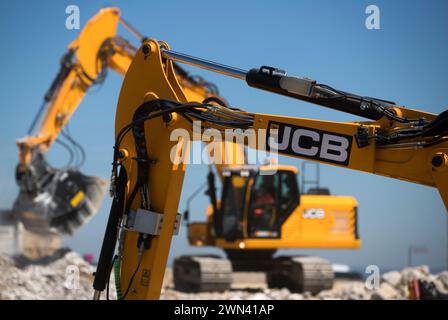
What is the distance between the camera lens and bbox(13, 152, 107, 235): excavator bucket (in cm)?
1464

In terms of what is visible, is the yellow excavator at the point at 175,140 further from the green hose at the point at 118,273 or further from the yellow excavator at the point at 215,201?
the yellow excavator at the point at 215,201

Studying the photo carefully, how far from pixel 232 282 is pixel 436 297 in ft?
15.6

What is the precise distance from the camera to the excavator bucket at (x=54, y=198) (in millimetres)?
14641

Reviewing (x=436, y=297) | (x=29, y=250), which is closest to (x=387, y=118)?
(x=436, y=297)

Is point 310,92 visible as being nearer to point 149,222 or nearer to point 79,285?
point 149,222

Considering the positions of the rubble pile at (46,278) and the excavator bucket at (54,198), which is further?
the excavator bucket at (54,198)

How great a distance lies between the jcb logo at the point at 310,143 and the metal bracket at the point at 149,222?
43.1 inches

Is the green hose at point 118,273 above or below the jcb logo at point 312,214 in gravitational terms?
below

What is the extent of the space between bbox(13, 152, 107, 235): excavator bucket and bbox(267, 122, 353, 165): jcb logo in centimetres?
976

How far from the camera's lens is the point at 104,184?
599 inches

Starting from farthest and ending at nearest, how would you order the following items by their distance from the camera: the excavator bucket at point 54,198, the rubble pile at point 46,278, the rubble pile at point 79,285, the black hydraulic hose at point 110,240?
the excavator bucket at point 54,198 → the rubble pile at point 79,285 → the rubble pile at point 46,278 → the black hydraulic hose at point 110,240

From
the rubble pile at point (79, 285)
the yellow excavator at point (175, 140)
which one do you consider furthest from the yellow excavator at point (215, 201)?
the yellow excavator at point (175, 140)

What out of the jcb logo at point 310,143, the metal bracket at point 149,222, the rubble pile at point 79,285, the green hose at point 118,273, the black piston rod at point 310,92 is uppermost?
the black piston rod at point 310,92
